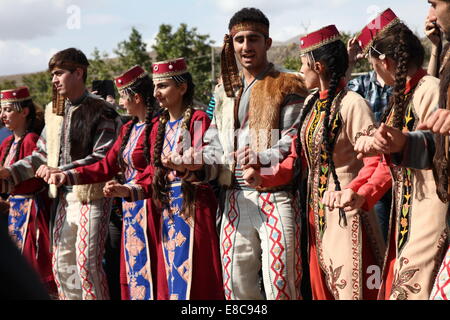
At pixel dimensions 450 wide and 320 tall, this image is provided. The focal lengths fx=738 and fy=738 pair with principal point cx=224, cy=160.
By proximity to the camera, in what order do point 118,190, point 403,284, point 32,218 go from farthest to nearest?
point 32,218 → point 118,190 → point 403,284

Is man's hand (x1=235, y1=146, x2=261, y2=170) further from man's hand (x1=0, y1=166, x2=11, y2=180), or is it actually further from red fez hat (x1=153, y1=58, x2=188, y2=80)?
man's hand (x1=0, y1=166, x2=11, y2=180)

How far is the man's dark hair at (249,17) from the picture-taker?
4.28 meters

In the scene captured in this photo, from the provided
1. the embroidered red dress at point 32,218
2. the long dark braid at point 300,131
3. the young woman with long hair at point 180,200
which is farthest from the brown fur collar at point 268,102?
the embroidered red dress at point 32,218

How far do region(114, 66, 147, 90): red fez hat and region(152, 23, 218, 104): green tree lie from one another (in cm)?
1513

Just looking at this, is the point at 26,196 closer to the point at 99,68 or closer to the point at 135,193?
the point at 135,193

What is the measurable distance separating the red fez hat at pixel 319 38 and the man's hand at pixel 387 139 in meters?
1.30

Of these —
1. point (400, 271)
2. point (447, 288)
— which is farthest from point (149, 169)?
point (447, 288)

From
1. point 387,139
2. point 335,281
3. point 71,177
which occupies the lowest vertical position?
point 335,281

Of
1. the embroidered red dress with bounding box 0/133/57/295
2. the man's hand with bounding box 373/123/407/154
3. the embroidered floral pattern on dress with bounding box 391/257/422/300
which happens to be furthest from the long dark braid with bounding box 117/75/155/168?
the man's hand with bounding box 373/123/407/154

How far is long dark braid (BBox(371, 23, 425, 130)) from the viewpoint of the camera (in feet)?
10.5

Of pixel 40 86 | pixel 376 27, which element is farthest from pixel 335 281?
pixel 40 86

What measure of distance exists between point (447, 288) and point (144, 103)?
3123 mm

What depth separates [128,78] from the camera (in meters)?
5.18

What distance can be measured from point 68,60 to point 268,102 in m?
2.17
